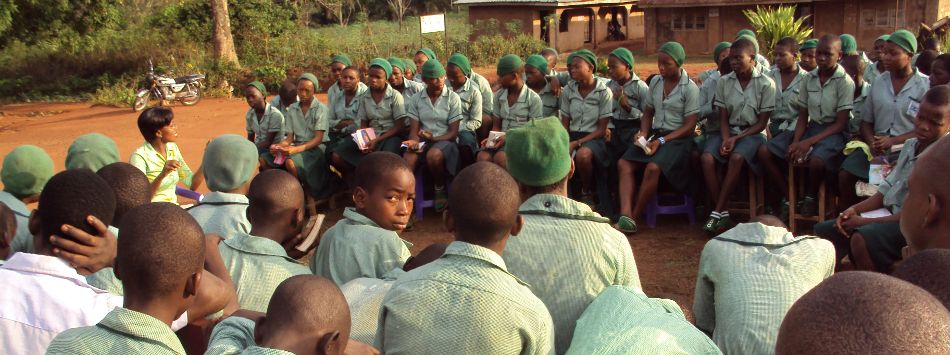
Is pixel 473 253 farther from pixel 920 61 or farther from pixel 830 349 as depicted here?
pixel 920 61

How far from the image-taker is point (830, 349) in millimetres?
1374

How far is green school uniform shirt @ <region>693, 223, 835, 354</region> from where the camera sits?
3102 mm

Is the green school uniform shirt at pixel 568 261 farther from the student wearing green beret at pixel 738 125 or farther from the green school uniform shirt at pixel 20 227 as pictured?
the student wearing green beret at pixel 738 125

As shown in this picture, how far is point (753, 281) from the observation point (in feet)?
10.6

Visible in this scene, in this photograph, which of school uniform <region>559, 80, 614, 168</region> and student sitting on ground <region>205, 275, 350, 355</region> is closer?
student sitting on ground <region>205, 275, 350, 355</region>

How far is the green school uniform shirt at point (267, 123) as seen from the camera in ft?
27.0

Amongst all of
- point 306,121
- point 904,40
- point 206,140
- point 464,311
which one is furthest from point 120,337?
point 206,140

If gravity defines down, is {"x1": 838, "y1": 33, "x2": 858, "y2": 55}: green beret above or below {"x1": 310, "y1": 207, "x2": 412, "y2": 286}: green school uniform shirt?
above

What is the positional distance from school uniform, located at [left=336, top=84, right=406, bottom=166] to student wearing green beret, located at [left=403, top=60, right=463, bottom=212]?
135 mm

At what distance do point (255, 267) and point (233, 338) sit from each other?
1045 mm

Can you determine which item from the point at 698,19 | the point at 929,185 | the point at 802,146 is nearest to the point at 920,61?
the point at 802,146

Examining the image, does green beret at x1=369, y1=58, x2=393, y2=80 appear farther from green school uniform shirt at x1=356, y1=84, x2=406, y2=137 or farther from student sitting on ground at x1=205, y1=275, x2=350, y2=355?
student sitting on ground at x1=205, y1=275, x2=350, y2=355

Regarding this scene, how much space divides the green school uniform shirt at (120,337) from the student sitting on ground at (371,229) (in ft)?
3.98

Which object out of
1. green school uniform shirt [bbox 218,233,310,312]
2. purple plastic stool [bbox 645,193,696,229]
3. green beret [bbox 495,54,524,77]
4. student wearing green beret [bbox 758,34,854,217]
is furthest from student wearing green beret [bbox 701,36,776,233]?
green school uniform shirt [bbox 218,233,310,312]
